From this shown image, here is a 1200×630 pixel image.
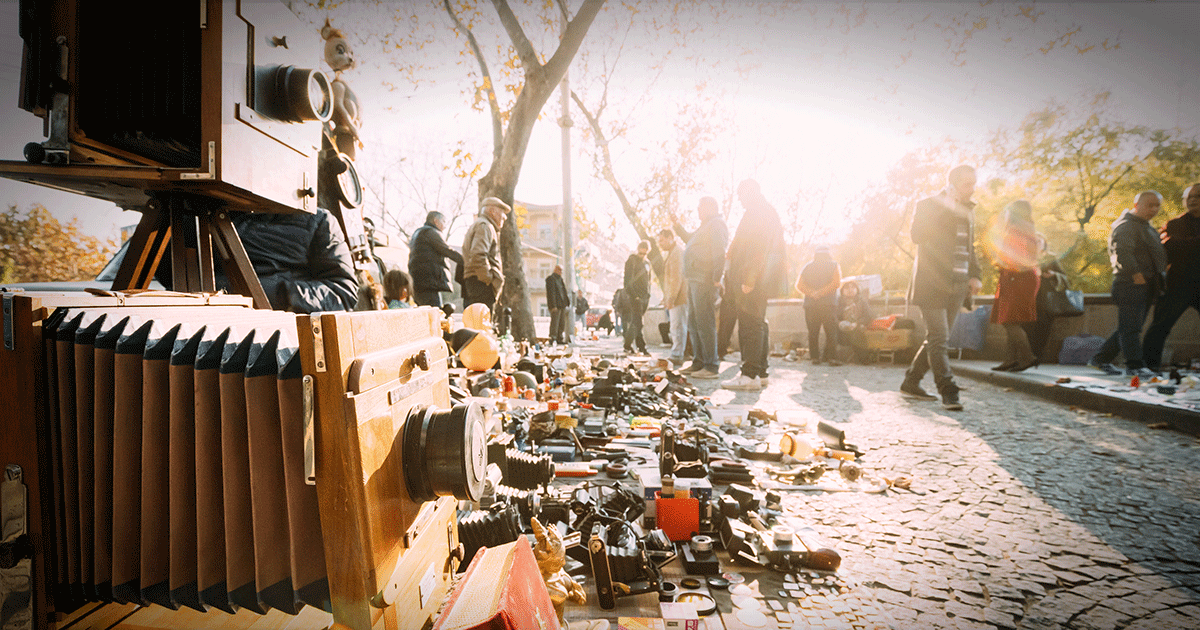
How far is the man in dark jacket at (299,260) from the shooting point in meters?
2.18

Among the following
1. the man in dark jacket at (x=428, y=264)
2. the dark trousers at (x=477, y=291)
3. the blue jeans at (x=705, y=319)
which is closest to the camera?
the man in dark jacket at (x=428, y=264)

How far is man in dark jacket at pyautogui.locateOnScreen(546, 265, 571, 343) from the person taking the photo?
11.8 m

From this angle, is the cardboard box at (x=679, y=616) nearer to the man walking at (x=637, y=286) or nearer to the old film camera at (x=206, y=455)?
the old film camera at (x=206, y=455)

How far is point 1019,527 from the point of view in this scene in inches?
94.3

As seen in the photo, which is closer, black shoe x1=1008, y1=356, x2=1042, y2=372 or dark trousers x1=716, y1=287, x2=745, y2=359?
black shoe x1=1008, y1=356, x2=1042, y2=372

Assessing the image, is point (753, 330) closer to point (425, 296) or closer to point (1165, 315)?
point (425, 296)

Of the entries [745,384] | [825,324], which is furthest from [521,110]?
[825,324]

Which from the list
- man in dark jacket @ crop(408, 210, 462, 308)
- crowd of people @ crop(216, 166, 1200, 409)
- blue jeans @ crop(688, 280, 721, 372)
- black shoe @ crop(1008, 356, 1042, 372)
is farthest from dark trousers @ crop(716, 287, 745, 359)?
man in dark jacket @ crop(408, 210, 462, 308)

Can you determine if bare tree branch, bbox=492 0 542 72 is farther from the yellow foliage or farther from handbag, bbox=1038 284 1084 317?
handbag, bbox=1038 284 1084 317

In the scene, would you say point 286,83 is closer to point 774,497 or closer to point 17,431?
point 17,431

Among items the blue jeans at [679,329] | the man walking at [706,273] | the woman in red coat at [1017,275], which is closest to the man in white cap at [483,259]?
the man walking at [706,273]

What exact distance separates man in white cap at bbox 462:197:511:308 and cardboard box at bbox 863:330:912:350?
21.8ft

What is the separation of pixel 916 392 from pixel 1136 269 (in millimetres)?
3321

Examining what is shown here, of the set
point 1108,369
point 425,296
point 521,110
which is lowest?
point 1108,369
